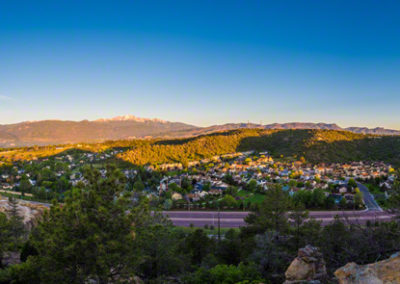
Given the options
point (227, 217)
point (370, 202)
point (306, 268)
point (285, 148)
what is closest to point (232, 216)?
point (227, 217)

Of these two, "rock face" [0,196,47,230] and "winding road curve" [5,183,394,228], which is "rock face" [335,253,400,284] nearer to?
"rock face" [0,196,47,230]

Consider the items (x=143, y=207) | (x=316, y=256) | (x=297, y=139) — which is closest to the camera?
(x=316, y=256)

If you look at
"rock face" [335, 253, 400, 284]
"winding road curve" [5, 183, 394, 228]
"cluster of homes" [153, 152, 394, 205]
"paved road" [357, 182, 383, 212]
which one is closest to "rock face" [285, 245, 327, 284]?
"rock face" [335, 253, 400, 284]

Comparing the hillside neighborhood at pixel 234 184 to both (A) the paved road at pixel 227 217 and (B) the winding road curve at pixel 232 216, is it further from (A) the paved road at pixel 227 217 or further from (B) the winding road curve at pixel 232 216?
(A) the paved road at pixel 227 217

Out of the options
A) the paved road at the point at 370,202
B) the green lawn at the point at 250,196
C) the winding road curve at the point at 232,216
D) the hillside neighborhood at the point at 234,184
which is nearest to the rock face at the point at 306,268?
the winding road curve at the point at 232,216

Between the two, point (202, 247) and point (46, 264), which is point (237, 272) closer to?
point (46, 264)

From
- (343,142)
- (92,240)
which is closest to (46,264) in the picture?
(92,240)

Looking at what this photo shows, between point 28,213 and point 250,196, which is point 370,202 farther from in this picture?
point 28,213

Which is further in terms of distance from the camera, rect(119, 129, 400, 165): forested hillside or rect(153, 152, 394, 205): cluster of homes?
rect(119, 129, 400, 165): forested hillside
